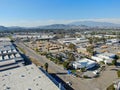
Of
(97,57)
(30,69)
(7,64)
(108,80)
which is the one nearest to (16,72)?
(30,69)

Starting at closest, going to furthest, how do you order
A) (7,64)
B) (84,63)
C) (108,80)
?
(108,80) < (7,64) < (84,63)

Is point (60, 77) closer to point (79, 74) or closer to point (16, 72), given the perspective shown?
point (79, 74)

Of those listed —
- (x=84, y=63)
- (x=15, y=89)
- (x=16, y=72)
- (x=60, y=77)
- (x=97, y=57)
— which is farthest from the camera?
(x=97, y=57)

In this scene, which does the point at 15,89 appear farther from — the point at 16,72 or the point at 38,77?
the point at 16,72

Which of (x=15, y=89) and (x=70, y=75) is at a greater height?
(x=15, y=89)

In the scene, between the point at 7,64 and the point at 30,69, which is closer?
the point at 30,69

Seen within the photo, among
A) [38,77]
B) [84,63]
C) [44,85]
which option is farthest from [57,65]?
[44,85]
